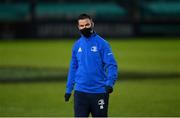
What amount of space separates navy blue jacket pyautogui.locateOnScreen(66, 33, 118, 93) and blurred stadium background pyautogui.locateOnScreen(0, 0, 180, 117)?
4939mm

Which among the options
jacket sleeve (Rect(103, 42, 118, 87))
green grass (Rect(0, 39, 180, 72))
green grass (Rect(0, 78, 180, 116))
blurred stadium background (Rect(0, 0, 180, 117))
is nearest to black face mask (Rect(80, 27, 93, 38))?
jacket sleeve (Rect(103, 42, 118, 87))

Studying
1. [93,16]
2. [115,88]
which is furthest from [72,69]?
[93,16]

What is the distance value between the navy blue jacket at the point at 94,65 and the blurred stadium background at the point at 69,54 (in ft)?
16.2

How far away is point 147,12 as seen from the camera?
180ft

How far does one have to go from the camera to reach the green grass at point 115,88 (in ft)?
50.0

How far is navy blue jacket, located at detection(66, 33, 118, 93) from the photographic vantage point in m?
9.29

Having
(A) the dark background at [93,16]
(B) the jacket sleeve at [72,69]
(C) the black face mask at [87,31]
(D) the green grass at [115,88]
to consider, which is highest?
(C) the black face mask at [87,31]

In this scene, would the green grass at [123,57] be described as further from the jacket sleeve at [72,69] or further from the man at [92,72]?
the man at [92,72]

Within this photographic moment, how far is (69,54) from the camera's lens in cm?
3459

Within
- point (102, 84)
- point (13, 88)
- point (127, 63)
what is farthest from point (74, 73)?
point (127, 63)

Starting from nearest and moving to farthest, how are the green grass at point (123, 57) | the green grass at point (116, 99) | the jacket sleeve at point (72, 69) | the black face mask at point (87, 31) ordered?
the black face mask at point (87, 31)
the jacket sleeve at point (72, 69)
the green grass at point (116, 99)
the green grass at point (123, 57)

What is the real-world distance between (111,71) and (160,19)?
4462 cm

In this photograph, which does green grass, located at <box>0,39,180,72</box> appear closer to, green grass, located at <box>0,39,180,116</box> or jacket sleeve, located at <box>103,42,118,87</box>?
green grass, located at <box>0,39,180,116</box>

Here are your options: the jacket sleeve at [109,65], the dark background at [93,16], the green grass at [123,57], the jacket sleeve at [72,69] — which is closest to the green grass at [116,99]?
the jacket sleeve at [72,69]
